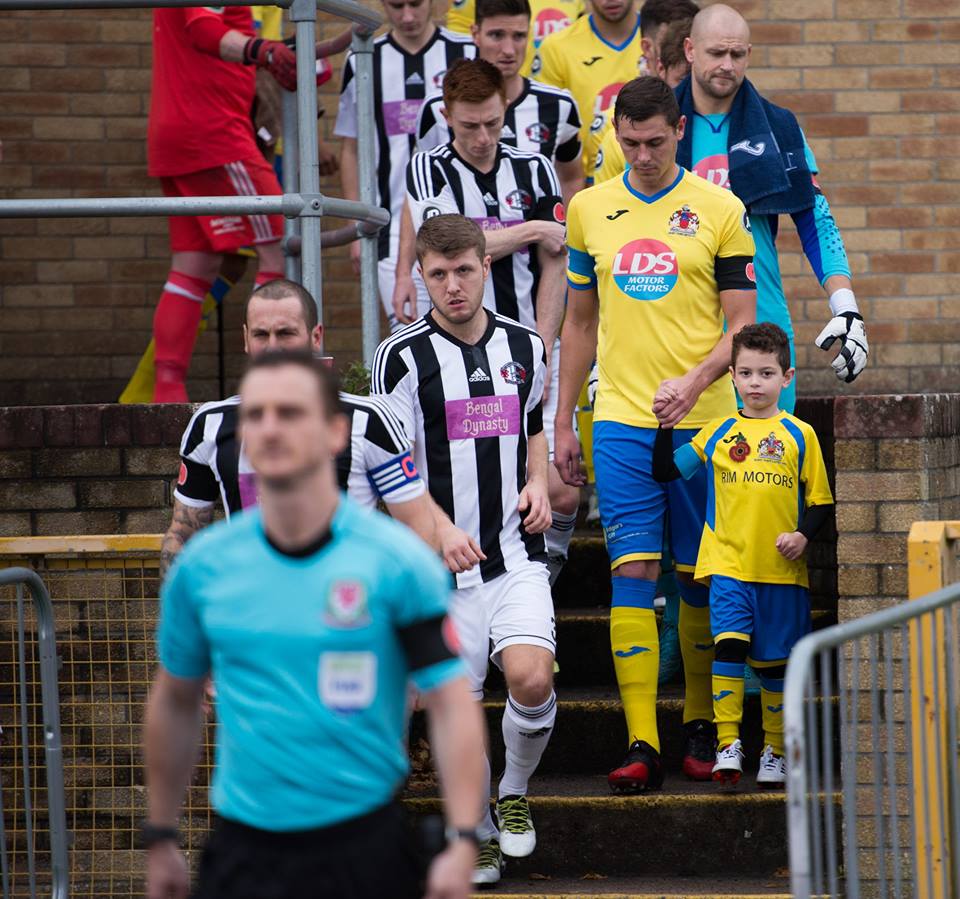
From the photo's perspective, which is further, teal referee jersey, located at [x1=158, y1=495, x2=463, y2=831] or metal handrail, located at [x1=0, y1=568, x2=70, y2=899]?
metal handrail, located at [x1=0, y1=568, x2=70, y2=899]

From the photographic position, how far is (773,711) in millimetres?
6043

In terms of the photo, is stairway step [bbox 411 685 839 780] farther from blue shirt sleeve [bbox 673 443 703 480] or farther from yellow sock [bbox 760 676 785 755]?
blue shirt sleeve [bbox 673 443 703 480]

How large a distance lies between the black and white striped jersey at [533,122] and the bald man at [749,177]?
85 centimetres

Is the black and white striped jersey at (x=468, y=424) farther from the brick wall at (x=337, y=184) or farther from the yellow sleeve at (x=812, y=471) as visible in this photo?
the brick wall at (x=337, y=184)

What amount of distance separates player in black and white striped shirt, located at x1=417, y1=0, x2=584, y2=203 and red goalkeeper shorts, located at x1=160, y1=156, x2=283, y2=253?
702 mm

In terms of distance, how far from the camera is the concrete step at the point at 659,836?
5.96 meters

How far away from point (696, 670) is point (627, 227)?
5.09 ft

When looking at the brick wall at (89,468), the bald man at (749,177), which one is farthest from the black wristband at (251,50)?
the bald man at (749,177)

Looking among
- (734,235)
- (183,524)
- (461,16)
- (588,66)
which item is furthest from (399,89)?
(183,524)

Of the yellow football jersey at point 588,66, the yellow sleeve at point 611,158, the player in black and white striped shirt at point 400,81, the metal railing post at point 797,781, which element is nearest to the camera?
the metal railing post at point 797,781

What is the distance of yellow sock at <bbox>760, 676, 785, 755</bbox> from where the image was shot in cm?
604

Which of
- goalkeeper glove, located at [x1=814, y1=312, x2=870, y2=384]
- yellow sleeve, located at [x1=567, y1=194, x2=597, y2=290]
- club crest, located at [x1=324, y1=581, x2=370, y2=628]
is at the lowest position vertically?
club crest, located at [x1=324, y1=581, x2=370, y2=628]

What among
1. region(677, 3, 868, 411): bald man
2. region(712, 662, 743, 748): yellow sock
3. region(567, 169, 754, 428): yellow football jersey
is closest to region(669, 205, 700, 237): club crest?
region(567, 169, 754, 428): yellow football jersey

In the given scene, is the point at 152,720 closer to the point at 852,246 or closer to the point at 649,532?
the point at 649,532
